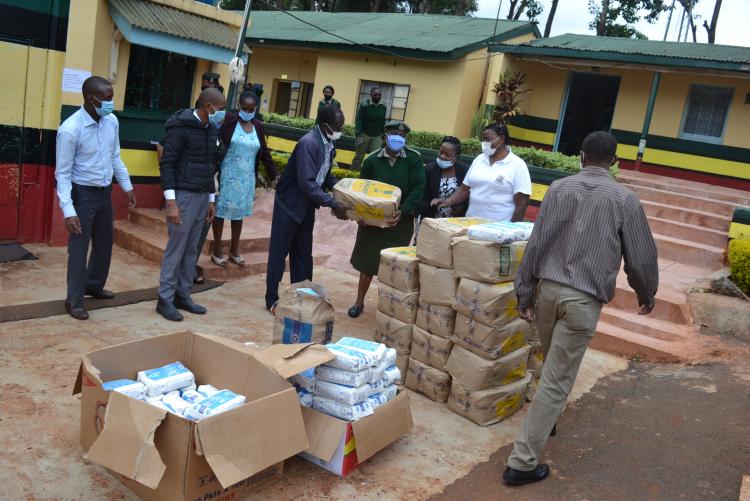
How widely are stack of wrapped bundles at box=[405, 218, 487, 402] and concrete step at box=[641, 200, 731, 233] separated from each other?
257 inches

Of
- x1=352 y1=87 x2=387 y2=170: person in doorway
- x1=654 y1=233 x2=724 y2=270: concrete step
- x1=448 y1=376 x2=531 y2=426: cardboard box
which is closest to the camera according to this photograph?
x1=448 y1=376 x2=531 y2=426: cardboard box

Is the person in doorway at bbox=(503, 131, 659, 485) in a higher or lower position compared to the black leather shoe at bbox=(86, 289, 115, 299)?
higher

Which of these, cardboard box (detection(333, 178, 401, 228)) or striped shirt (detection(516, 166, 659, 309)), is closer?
striped shirt (detection(516, 166, 659, 309))

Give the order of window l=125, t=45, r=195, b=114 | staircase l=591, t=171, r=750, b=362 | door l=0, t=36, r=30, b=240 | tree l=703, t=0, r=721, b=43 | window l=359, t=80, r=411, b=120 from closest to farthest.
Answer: staircase l=591, t=171, r=750, b=362 → door l=0, t=36, r=30, b=240 → window l=125, t=45, r=195, b=114 → window l=359, t=80, r=411, b=120 → tree l=703, t=0, r=721, b=43

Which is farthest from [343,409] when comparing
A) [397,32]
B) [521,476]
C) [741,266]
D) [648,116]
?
[397,32]

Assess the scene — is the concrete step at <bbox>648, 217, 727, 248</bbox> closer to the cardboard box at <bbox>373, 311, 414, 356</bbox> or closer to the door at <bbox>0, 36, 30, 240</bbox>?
the cardboard box at <bbox>373, 311, 414, 356</bbox>

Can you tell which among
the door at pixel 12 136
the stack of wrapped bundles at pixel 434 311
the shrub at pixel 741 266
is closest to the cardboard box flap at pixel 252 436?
the stack of wrapped bundles at pixel 434 311

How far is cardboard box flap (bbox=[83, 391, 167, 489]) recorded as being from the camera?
9.18ft

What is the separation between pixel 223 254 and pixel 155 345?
356 cm

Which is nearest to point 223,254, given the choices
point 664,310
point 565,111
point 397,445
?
point 397,445

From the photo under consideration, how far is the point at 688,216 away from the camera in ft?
32.6

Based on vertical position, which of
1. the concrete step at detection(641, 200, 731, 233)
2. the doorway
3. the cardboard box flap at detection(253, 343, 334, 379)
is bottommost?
the cardboard box flap at detection(253, 343, 334, 379)

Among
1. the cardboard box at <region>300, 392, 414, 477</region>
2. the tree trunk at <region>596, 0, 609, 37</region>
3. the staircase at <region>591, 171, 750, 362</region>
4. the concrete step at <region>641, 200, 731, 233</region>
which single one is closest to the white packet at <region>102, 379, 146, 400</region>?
the cardboard box at <region>300, 392, 414, 477</region>

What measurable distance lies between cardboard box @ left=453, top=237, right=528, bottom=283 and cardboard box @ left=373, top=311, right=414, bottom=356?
2.31 feet
